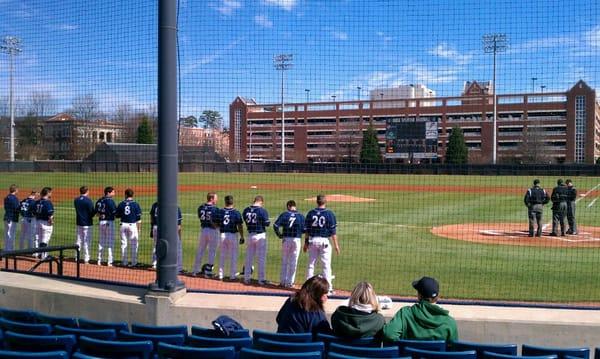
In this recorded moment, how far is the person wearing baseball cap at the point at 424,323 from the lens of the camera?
4176 mm

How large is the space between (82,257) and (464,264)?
8.03 m

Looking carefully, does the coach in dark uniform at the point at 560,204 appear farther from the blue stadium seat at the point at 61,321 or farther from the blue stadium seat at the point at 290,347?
the blue stadium seat at the point at 61,321

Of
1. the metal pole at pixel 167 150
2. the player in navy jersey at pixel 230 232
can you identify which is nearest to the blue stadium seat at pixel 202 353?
the metal pole at pixel 167 150

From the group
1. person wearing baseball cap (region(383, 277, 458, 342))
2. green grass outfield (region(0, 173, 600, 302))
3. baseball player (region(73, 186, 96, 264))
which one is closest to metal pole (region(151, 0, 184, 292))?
person wearing baseball cap (region(383, 277, 458, 342))

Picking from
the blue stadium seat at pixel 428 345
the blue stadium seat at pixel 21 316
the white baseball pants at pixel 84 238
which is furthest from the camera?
the white baseball pants at pixel 84 238

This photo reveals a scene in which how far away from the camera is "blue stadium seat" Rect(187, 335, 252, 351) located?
4.05m

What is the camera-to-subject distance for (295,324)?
4.50m

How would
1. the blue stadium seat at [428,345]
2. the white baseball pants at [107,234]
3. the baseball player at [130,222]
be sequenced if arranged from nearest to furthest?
the blue stadium seat at [428,345] < the baseball player at [130,222] < the white baseball pants at [107,234]

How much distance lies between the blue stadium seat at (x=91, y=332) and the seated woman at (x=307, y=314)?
1.28 metres

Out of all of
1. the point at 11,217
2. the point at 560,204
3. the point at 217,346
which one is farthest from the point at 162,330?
the point at 560,204

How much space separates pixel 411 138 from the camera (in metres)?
19.0

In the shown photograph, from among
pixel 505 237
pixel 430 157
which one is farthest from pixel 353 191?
pixel 505 237

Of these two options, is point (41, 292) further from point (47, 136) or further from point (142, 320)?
point (47, 136)

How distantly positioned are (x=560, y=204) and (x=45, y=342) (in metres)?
14.4
